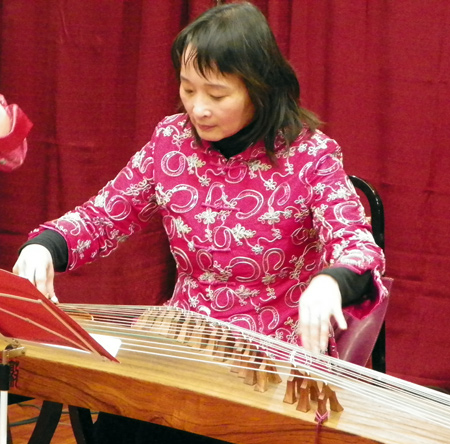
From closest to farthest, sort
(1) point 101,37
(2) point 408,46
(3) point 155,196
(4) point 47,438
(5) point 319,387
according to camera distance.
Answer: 1. (5) point 319,387
2. (4) point 47,438
3. (3) point 155,196
4. (2) point 408,46
5. (1) point 101,37

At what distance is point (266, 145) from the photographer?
166 cm

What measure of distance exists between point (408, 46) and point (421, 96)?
17cm

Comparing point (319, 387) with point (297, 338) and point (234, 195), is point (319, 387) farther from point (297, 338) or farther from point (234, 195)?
point (234, 195)

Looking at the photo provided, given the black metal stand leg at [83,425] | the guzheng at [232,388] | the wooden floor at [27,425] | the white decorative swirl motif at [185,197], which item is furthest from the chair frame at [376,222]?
the wooden floor at [27,425]

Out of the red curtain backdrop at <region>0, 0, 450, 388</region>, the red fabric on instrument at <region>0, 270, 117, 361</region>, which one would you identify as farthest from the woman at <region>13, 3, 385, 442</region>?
the red curtain backdrop at <region>0, 0, 450, 388</region>

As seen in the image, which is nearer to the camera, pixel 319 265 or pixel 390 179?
pixel 319 265

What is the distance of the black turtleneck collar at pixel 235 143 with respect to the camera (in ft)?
5.45

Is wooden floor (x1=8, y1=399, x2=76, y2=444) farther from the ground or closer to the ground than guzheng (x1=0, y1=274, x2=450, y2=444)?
closer to the ground

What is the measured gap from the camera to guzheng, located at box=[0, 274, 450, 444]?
1108 millimetres

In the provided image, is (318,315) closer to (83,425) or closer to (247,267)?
(247,267)

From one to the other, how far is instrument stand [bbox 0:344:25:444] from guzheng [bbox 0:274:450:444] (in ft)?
0.09

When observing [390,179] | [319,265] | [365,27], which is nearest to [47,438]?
[319,265]

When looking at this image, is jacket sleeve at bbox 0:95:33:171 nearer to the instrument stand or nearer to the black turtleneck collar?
the black turtleneck collar

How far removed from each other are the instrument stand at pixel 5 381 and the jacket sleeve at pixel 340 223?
56 centimetres
